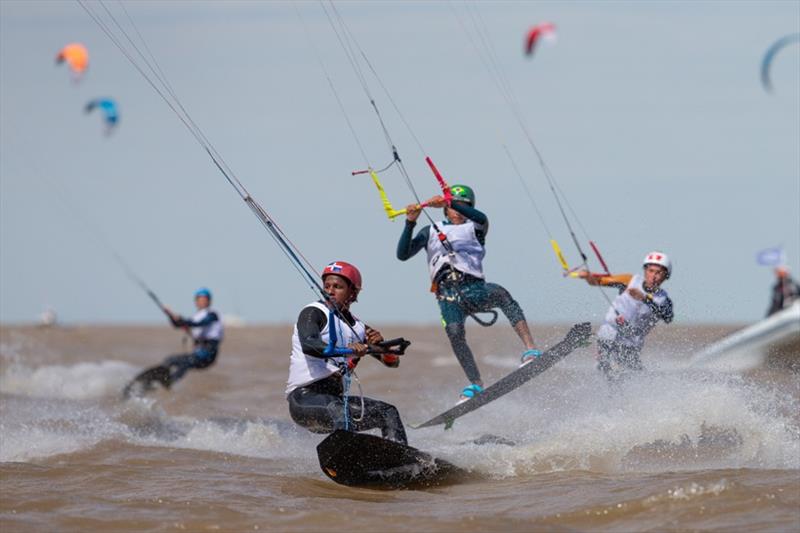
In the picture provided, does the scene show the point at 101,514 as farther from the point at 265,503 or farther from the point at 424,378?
the point at 424,378

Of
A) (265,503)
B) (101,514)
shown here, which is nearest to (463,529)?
(265,503)

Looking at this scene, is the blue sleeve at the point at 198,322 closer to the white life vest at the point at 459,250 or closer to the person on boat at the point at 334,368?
the white life vest at the point at 459,250

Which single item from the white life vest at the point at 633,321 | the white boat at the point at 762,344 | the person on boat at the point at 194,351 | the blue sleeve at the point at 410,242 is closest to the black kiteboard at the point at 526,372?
the white life vest at the point at 633,321

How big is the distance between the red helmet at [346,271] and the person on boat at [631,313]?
3.52 m

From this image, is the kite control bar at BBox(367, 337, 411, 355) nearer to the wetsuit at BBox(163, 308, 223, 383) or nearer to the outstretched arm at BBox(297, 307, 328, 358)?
the outstretched arm at BBox(297, 307, 328, 358)

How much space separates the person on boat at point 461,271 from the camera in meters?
11.7

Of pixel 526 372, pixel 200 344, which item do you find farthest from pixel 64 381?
pixel 526 372

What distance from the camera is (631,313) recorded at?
12.6 meters

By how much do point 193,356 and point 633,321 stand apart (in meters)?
8.33

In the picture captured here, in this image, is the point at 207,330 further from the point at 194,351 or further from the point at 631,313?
the point at 631,313

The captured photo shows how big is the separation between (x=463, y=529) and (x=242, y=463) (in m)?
4.18

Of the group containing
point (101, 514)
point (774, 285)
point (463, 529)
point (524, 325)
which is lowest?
point (463, 529)

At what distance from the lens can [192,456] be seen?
11844 mm

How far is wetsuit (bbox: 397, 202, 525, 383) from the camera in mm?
11711
